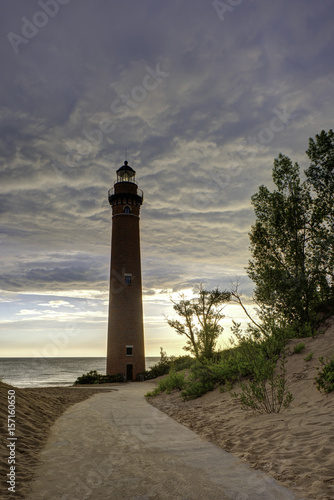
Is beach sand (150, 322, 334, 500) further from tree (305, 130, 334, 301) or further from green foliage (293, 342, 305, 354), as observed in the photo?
tree (305, 130, 334, 301)

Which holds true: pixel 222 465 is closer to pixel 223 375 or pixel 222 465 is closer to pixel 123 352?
pixel 223 375

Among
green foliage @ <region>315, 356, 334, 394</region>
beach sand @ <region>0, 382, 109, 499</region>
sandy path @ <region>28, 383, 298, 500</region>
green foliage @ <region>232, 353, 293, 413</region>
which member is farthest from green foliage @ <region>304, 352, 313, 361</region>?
beach sand @ <region>0, 382, 109, 499</region>

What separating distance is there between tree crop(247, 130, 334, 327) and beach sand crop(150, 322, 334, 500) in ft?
19.5

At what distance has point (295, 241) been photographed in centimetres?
1755

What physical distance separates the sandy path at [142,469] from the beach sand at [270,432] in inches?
10.4

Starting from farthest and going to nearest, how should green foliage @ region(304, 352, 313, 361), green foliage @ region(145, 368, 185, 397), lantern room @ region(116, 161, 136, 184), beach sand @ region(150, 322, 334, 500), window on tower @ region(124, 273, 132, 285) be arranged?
1. lantern room @ region(116, 161, 136, 184)
2. window on tower @ region(124, 273, 132, 285)
3. green foliage @ region(145, 368, 185, 397)
4. green foliage @ region(304, 352, 313, 361)
5. beach sand @ region(150, 322, 334, 500)

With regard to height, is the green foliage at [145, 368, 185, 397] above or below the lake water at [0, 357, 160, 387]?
above

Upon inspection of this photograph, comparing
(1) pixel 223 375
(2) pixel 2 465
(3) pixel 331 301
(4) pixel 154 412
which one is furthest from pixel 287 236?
(2) pixel 2 465

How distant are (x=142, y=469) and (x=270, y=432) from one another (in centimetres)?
276

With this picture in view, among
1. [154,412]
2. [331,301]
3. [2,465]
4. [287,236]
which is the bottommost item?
[154,412]

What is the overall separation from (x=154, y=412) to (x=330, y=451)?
6.57 meters

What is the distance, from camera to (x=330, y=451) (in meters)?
4.66

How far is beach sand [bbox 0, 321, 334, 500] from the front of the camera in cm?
414

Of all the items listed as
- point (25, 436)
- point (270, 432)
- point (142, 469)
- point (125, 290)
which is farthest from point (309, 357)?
point (125, 290)
